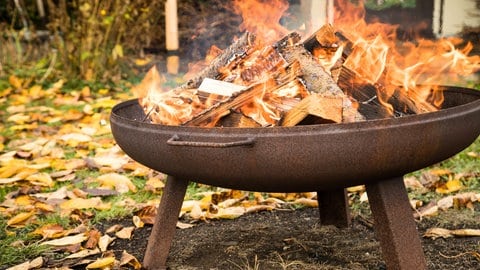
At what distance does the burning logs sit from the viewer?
2.11 meters

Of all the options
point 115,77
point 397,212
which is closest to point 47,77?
point 115,77

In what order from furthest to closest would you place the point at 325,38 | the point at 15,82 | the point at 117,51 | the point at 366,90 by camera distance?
the point at 117,51
the point at 15,82
the point at 325,38
the point at 366,90

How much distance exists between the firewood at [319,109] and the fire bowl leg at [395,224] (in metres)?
0.26

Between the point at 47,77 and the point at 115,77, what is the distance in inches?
23.3

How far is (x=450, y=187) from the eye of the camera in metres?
3.24

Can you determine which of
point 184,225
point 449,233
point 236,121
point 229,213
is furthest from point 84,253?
point 449,233

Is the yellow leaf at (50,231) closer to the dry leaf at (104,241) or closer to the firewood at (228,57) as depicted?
the dry leaf at (104,241)

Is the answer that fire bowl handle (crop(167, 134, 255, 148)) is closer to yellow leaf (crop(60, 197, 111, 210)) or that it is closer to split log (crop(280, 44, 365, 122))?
split log (crop(280, 44, 365, 122))

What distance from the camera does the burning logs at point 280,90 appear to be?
211 centimetres

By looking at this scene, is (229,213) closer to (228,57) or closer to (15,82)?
(228,57)

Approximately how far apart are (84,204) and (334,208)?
114cm

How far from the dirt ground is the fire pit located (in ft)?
1.34

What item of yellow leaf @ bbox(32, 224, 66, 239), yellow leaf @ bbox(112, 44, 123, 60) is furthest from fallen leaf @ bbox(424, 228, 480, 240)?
yellow leaf @ bbox(112, 44, 123, 60)

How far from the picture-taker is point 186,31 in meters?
6.73
